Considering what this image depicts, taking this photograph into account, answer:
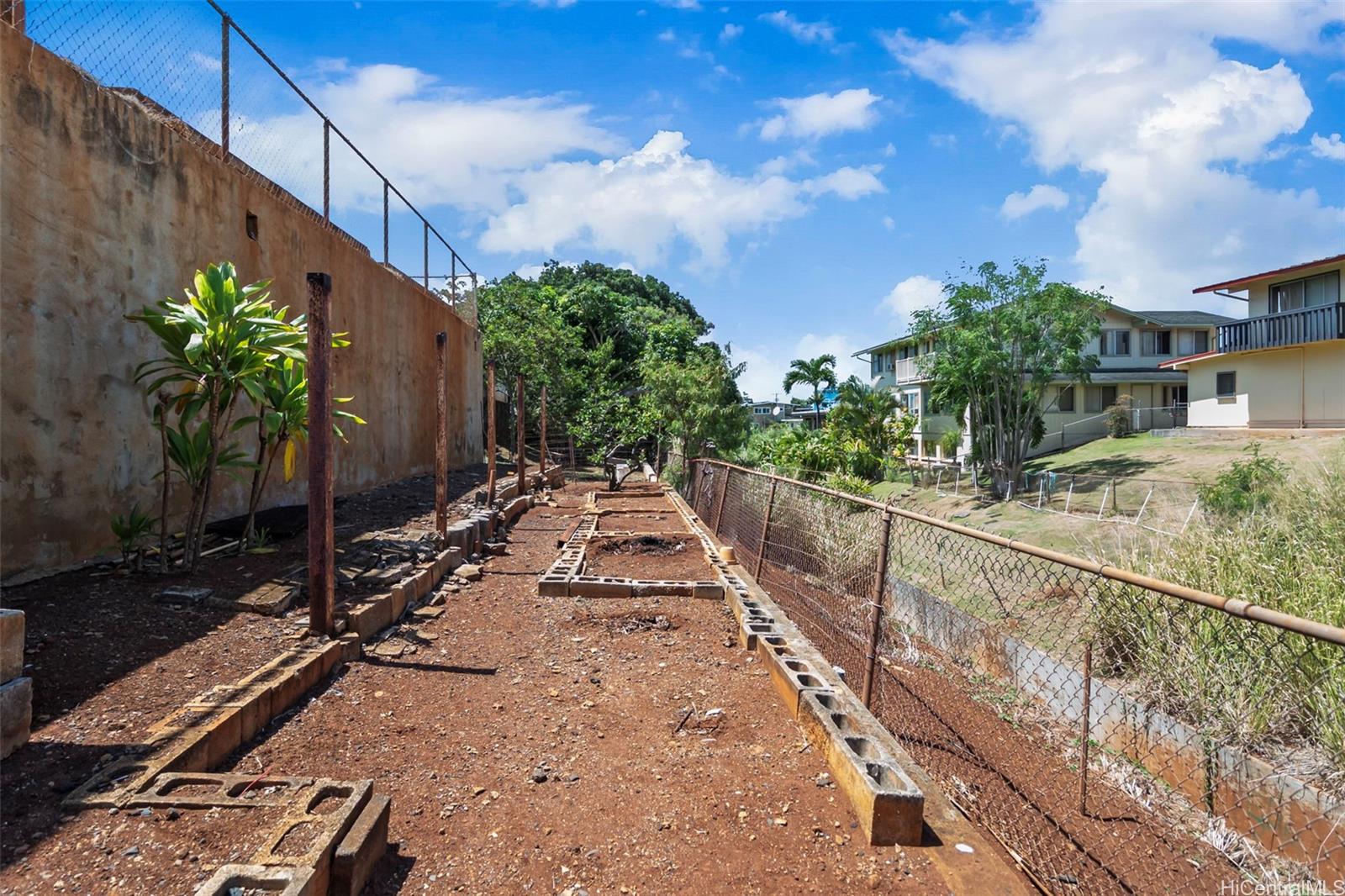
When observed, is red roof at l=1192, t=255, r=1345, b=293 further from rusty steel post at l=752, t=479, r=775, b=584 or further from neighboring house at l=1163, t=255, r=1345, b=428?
rusty steel post at l=752, t=479, r=775, b=584

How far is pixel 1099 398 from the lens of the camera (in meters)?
30.8

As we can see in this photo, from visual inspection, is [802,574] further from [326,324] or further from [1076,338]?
[1076,338]

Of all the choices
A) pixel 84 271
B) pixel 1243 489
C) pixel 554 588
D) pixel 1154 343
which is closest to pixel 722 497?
pixel 554 588

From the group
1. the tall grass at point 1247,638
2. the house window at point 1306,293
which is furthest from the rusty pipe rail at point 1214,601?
the house window at point 1306,293

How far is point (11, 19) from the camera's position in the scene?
4672mm

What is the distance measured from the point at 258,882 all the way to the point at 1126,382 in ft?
114

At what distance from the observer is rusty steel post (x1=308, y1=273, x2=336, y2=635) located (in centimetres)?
435

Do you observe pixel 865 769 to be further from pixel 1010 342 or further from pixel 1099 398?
pixel 1099 398

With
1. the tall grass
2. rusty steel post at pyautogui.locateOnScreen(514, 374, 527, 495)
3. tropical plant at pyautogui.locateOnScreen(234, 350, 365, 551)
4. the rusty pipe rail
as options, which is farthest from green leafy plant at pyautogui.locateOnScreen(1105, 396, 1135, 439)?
tropical plant at pyautogui.locateOnScreen(234, 350, 365, 551)

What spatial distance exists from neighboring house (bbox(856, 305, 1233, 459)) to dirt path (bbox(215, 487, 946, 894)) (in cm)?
2638

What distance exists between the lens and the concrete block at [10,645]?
256 cm

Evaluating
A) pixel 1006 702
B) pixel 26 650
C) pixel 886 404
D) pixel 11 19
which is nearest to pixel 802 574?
pixel 1006 702

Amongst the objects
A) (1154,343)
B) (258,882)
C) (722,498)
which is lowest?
(258,882)

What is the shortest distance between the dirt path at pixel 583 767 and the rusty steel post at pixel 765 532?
1.80m
